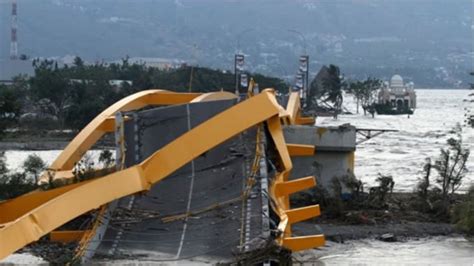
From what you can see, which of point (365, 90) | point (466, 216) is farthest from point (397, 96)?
point (466, 216)

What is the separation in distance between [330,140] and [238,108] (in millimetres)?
13258

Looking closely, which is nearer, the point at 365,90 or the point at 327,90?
the point at 327,90

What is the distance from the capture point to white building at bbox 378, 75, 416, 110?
159m

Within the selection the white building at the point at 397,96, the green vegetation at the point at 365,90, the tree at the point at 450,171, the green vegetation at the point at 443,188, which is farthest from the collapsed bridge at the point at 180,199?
the white building at the point at 397,96

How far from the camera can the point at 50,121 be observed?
86.0m

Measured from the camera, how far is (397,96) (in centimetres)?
16188

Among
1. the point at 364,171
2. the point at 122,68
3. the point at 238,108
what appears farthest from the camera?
the point at 122,68

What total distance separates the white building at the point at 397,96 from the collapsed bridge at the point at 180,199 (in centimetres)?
13720

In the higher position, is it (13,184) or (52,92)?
(52,92)

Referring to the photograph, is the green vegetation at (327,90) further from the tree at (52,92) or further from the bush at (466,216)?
the bush at (466,216)

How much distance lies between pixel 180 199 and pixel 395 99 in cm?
14560

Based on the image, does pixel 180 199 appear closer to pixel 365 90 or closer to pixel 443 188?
pixel 443 188

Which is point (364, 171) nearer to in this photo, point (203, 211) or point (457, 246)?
point (457, 246)

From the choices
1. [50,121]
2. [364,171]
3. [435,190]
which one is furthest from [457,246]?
[50,121]
